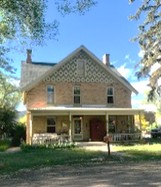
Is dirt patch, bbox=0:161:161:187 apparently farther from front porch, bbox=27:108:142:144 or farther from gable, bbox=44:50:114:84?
gable, bbox=44:50:114:84

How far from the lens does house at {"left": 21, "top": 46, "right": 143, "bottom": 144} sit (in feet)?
116

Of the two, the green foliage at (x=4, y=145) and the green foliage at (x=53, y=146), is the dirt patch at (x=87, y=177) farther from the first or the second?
the green foliage at (x=4, y=145)

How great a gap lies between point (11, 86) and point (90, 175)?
155 feet

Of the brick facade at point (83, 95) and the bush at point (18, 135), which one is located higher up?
the brick facade at point (83, 95)

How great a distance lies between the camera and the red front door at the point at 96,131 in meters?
36.9

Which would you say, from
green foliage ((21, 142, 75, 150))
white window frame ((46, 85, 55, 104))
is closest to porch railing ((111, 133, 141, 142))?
green foliage ((21, 142, 75, 150))

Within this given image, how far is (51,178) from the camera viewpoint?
44.2 feet

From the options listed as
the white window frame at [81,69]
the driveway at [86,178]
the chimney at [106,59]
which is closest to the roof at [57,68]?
the white window frame at [81,69]

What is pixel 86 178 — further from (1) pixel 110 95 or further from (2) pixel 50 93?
(1) pixel 110 95

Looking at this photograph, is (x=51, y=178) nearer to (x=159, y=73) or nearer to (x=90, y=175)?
(x=90, y=175)

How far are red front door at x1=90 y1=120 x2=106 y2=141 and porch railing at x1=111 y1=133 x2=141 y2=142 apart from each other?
8.48 ft

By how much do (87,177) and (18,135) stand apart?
27.6m

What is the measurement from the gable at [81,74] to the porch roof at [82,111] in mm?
3316

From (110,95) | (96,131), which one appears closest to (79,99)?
(110,95)
